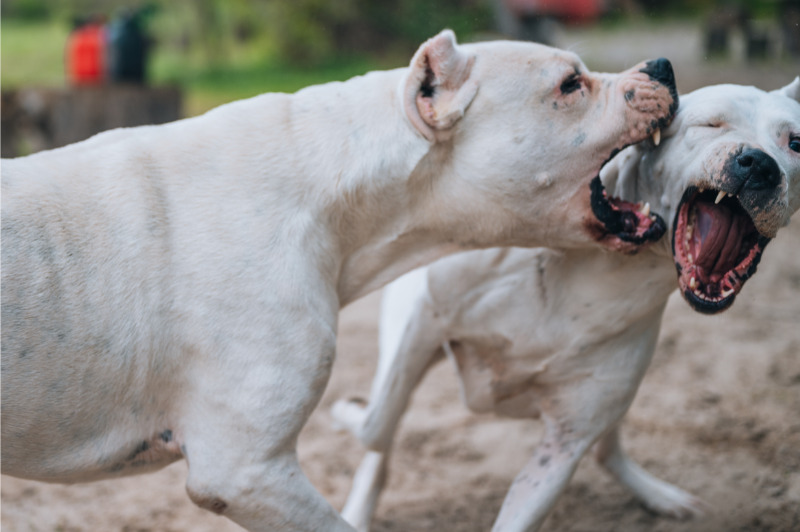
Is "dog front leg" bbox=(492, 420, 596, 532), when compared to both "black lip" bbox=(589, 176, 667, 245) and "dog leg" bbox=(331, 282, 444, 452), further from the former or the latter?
"black lip" bbox=(589, 176, 667, 245)

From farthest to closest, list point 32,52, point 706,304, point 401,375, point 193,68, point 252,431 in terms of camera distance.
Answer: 1. point 193,68
2. point 32,52
3. point 401,375
4. point 706,304
5. point 252,431

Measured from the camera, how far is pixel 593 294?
3.20m

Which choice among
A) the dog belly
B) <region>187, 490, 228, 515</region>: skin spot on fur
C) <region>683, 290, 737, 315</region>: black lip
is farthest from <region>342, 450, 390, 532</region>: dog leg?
<region>683, 290, 737, 315</region>: black lip

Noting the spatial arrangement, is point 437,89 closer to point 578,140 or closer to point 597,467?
point 578,140

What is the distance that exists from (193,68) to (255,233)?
46.2 feet

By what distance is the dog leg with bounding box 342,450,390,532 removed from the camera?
13.3 ft

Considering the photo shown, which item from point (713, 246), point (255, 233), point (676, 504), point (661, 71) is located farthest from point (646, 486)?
point (255, 233)

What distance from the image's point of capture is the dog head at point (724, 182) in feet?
8.98

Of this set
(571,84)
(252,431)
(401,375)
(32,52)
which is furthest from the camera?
(32,52)

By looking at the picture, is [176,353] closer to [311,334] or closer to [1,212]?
[311,334]

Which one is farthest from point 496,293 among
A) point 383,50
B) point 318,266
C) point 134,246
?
point 383,50

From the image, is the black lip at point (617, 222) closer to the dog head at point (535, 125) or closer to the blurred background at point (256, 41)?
the dog head at point (535, 125)

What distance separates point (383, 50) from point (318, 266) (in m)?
14.0

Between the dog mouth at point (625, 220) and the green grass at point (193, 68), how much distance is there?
10361 millimetres
